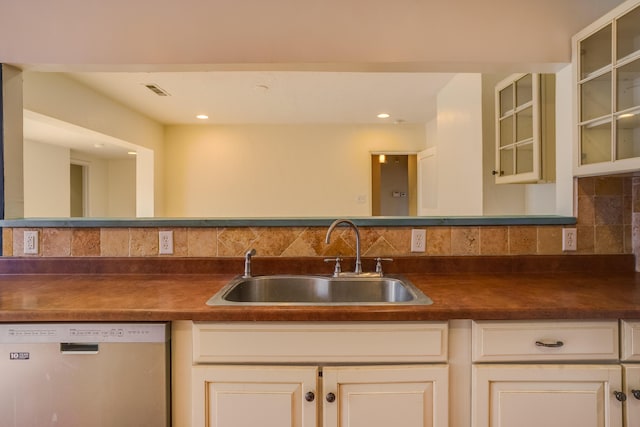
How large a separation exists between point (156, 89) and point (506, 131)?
3.17m

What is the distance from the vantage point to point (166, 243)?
1643 millimetres

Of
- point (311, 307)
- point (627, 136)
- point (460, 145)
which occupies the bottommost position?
point (311, 307)

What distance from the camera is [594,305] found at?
1096 millimetres

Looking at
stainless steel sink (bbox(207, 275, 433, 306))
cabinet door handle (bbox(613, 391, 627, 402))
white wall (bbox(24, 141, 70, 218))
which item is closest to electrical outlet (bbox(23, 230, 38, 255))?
stainless steel sink (bbox(207, 275, 433, 306))

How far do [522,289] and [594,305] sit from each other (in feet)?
0.80

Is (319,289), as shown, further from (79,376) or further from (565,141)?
(565,141)

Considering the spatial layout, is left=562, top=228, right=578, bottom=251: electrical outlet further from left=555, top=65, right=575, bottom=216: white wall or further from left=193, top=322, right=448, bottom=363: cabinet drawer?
left=193, top=322, right=448, bottom=363: cabinet drawer

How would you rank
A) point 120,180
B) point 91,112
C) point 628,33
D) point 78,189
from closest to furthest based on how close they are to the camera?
point 628,33 < point 91,112 < point 78,189 < point 120,180

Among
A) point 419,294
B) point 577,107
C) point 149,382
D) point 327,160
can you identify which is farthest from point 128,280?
point 327,160

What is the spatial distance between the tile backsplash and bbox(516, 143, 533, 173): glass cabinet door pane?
1.56 ft

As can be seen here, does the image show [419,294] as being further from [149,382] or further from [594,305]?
[149,382]

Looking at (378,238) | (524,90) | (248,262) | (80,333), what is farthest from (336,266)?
(524,90)

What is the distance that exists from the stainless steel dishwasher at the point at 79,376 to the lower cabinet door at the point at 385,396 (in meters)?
0.53

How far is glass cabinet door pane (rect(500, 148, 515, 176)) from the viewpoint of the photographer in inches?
89.4
